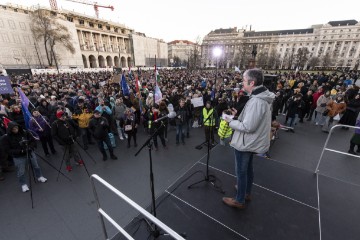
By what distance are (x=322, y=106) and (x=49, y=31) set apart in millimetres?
58310

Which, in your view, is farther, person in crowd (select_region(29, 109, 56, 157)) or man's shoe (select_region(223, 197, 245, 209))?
person in crowd (select_region(29, 109, 56, 157))

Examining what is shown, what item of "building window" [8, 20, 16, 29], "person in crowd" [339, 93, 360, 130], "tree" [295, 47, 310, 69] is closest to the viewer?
"person in crowd" [339, 93, 360, 130]

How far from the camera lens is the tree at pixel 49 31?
139 feet

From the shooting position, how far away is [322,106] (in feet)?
28.8

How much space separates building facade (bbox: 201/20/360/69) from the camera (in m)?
80.1

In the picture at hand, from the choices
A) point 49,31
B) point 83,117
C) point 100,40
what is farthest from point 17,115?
point 100,40

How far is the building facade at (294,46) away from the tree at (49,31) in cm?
5788

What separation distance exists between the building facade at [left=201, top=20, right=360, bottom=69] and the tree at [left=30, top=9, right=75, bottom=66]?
57.9 m

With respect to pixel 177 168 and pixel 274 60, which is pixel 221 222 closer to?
pixel 177 168

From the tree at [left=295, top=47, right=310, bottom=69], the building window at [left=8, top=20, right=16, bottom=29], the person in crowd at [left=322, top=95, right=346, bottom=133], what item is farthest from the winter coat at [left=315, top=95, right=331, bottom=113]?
the tree at [left=295, top=47, right=310, bottom=69]

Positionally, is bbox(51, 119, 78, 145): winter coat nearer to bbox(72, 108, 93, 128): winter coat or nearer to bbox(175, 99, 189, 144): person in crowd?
bbox(72, 108, 93, 128): winter coat

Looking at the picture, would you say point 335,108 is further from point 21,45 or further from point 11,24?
point 11,24

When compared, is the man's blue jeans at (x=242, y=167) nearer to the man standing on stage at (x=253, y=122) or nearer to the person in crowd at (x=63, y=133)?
the man standing on stage at (x=253, y=122)

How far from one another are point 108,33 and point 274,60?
78.5 metres
